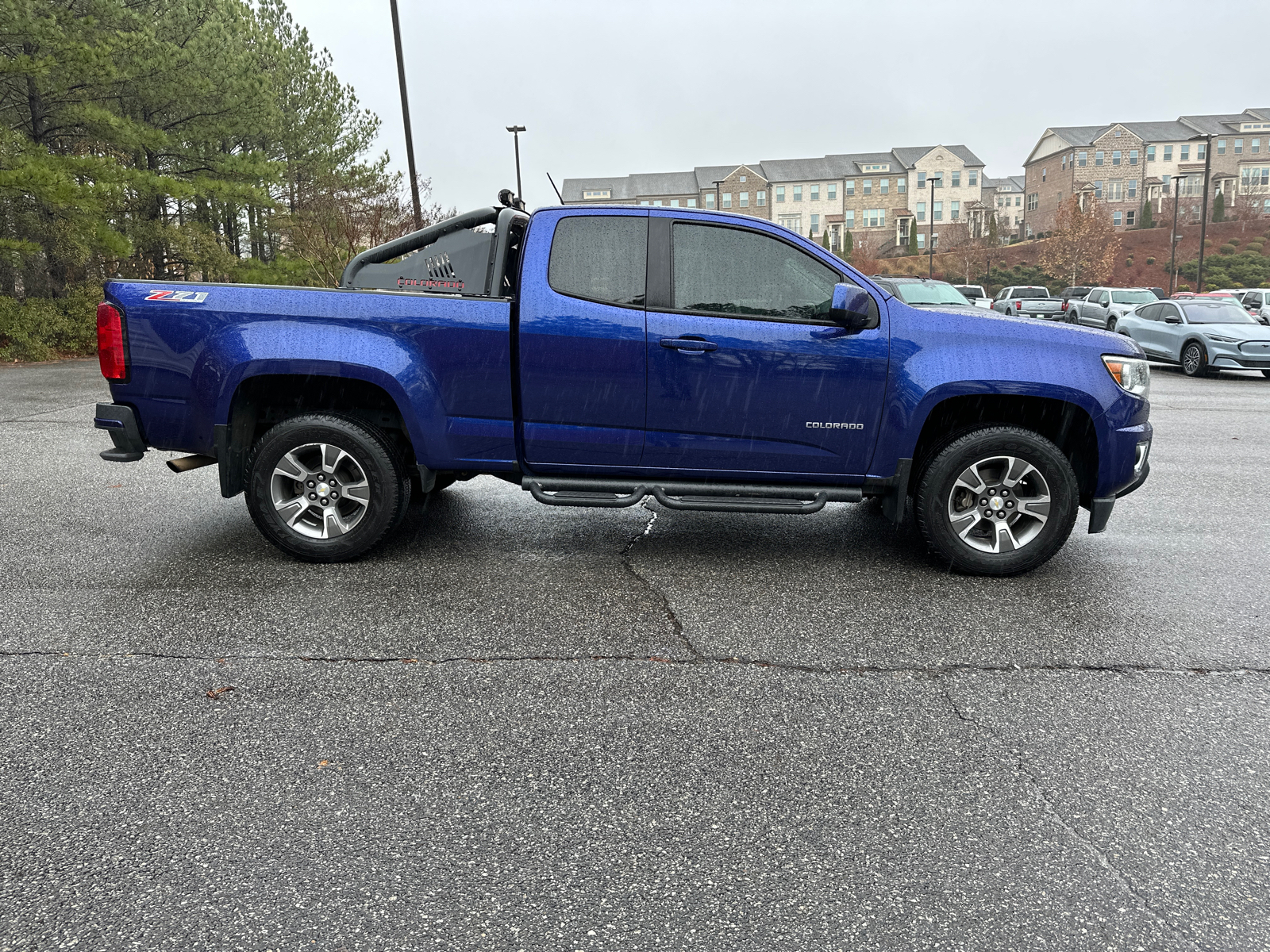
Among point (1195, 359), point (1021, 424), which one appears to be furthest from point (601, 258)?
point (1195, 359)

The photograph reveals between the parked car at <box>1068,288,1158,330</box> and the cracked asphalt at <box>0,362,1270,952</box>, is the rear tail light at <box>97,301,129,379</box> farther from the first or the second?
the parked car at <box>1068,288,1158,330</box>

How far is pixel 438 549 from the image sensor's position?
18.8 feet

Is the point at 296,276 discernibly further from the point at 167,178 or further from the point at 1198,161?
the point at 1198,161

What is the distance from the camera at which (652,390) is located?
5.13m

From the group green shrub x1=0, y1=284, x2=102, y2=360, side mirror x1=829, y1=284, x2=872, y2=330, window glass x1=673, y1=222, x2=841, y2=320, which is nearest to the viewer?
side mirror x1=829, y1=284, x2=872, y2=330

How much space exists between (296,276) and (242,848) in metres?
25.5

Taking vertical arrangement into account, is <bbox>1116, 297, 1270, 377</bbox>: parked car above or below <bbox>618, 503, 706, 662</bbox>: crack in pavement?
above

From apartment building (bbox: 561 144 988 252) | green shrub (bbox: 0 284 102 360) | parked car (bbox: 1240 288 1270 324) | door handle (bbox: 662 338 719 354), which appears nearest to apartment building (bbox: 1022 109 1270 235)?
apartment building (bbox: 561 144 988 252)

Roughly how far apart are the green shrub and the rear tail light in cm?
1656

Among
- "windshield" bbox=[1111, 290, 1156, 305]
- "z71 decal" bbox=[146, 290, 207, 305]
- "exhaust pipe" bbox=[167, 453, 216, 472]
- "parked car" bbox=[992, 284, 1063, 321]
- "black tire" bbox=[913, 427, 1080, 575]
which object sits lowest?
"black tire" bbox=[913, 427, 1080, 575]

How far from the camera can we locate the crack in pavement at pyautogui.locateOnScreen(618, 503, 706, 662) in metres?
4.21

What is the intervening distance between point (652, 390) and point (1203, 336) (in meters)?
17.7

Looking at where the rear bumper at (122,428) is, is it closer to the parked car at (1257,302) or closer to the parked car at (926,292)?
the parked car at (926,292)

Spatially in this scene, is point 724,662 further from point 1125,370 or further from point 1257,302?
point 1257,302
